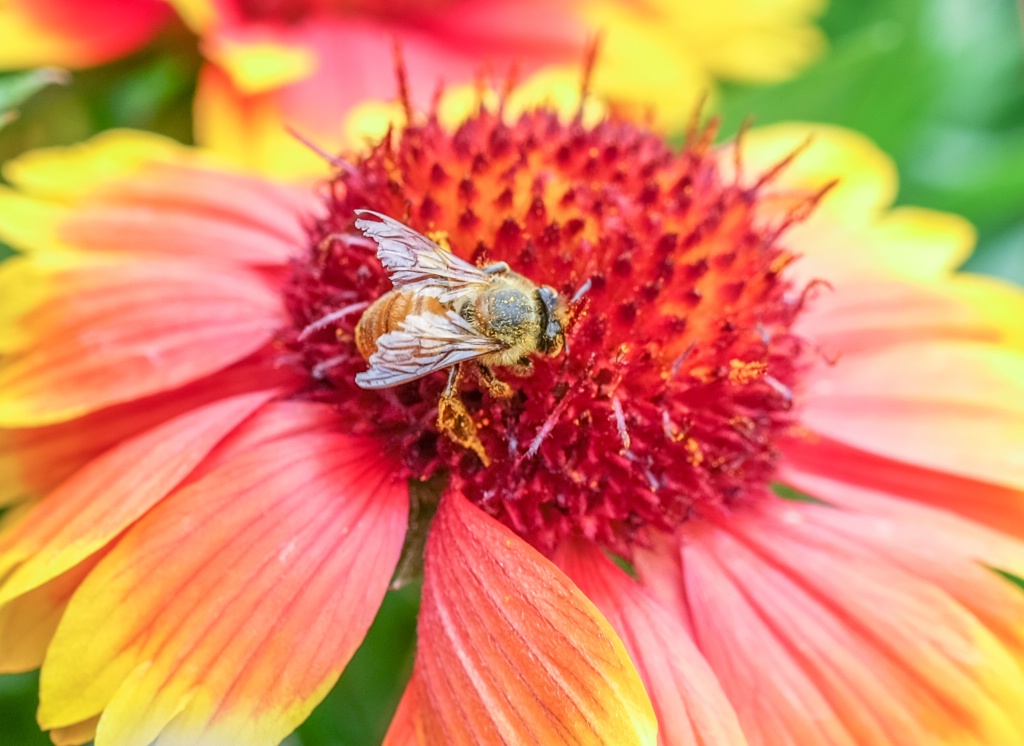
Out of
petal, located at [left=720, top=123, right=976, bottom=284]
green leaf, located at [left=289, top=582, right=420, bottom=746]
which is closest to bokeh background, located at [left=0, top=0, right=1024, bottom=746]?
green leaf, located at [left=289, top=582, right=420, bottom=746]

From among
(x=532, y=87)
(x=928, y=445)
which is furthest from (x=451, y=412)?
(x=532, y=87)

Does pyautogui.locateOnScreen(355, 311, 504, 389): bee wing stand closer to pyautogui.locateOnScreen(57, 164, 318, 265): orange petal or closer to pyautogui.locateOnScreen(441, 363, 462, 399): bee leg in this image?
pyautogui.locateOnScreen(441, 363, 462, 399): bee leg

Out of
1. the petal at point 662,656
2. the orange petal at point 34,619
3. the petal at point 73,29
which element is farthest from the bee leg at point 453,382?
the petal at point 73,29

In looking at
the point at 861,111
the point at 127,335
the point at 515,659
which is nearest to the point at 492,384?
the point at 515,659

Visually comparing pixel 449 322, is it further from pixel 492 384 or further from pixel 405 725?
pixel 405 725

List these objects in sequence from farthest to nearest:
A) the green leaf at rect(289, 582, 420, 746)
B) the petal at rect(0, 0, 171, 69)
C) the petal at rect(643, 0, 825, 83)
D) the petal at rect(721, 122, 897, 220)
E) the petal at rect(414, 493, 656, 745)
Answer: the petal at rect(643, 0, 825, 83)
the petal at rect(721, 122, 897, 220)
the petal at rect(0, 0, 171, 69)
the green leaf at rect(289, 582, 420, 746)
the petal at rect(414, 493, 656, 745)
